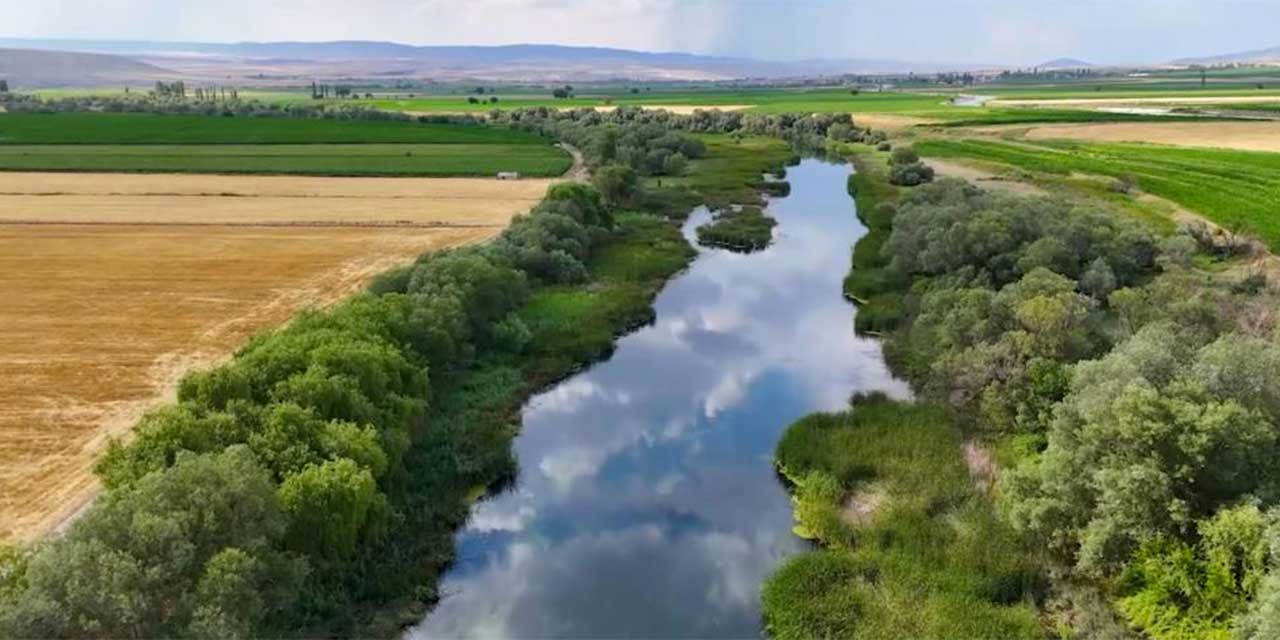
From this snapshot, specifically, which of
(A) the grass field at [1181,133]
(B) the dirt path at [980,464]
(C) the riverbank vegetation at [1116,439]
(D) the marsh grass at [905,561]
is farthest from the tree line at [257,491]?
(A) the grass field at [1181,133]

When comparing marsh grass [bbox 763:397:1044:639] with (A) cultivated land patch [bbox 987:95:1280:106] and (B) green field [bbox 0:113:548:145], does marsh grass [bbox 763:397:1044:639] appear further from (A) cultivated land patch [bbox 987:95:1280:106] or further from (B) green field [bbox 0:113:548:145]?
(A) cultivated land patch [bbox 987:95:1280:106]

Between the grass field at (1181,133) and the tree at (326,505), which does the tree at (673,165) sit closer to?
the grass field at (1181,133)

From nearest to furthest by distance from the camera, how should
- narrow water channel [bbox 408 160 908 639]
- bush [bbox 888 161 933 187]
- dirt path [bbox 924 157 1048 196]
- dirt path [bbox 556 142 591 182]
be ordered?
narrow water channel [bbox 408 160 908 639] < dirt path [bbox 924 157 1048 196] < bush [bbox 888 161 933 187] < dirt path [bbox 556 142 591 182]

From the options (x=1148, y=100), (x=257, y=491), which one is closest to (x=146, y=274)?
(x=257, y=491)

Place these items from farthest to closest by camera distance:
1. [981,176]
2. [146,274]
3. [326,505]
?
[981,176] → [146,274] → [326,505]

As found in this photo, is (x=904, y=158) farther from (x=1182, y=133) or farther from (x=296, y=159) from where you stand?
(x=296, y=159)

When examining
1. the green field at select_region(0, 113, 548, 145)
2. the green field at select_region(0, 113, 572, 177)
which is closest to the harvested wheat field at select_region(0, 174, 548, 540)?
the green field at select_region(0, 113, 572, 177)
